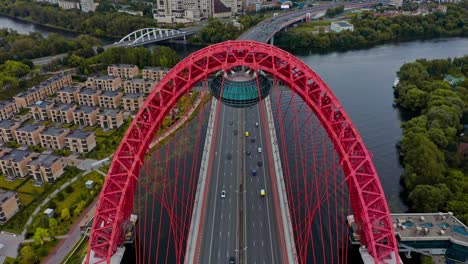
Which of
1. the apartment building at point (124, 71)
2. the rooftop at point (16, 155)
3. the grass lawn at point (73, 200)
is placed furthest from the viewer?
the apartment building at point (124, 71)

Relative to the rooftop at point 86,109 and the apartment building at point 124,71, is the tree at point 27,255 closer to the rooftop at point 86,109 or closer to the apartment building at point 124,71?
the rooftop at point 86,109

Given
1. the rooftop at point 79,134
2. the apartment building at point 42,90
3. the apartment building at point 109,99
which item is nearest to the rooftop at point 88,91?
the apartment building at point 109,99

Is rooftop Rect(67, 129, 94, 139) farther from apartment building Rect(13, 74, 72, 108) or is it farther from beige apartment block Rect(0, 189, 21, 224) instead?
apartment building Rect(13, 74, 72, 108)

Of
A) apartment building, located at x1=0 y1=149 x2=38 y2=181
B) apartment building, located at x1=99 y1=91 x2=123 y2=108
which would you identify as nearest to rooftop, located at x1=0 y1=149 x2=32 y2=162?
apartment building, located at x1=0 y1=149 x2=38 y2=181

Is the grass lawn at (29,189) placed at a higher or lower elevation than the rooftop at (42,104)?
lower

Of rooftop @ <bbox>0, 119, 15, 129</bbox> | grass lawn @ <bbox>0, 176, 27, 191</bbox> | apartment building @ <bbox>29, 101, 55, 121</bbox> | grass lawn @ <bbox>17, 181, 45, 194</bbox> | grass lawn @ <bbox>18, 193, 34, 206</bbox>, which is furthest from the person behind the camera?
apartment building @ <bbox>29, 101, 55, 121</bbox>

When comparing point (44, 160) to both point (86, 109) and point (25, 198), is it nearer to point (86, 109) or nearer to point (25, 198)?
point (25, 198)
